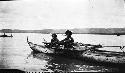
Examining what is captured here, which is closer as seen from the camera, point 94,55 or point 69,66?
point 94,55

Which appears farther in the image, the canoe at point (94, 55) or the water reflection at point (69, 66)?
the water reflection at point (69, 66)


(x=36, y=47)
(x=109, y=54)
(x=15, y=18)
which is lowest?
(x=36, y=47)

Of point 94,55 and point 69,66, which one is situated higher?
point 94,55

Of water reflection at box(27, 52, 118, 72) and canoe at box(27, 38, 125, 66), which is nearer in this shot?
canoe at box(27, 38, 125, 66)

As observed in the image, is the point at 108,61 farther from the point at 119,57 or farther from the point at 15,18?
the point at 15,18

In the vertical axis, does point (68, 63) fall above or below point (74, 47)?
below

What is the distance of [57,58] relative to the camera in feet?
39.6

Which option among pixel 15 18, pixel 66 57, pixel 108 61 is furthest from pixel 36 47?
pixel 108 61

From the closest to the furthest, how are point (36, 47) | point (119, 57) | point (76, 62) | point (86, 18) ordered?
point (119, 57) < point (76, 62) < point (86, 18) < point (36, 47)


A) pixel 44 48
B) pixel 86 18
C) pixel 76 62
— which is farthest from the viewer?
pixel 44 48

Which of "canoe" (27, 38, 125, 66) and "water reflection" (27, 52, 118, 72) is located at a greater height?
"canoe" (27, 38, 125, 66)

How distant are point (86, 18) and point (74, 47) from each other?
5.63 feet

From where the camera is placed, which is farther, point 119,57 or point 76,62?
point 76,62

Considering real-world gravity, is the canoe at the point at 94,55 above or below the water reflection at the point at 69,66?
above
